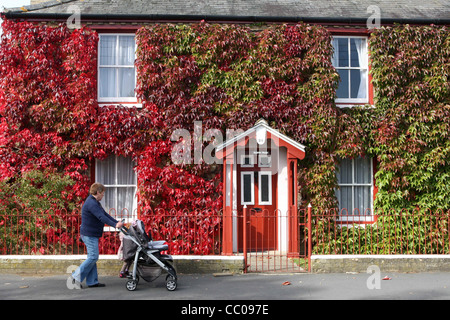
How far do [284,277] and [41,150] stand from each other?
23.2 ft

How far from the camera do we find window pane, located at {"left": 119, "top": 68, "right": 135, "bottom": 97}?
1243 centimetres

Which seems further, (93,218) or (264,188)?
(264,188)

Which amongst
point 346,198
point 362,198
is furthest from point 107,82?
point 362,198

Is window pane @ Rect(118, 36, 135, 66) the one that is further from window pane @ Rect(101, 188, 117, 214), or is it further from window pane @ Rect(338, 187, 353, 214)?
window pane @ Rect(338, 187, 353, 214)

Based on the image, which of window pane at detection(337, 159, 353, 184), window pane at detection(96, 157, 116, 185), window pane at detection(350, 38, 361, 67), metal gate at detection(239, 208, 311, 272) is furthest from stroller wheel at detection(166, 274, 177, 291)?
window pane at detection(350, 38, 361, 67)

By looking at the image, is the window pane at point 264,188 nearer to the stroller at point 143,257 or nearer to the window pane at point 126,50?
the window pane at point 126,50

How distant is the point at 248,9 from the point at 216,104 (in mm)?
2968

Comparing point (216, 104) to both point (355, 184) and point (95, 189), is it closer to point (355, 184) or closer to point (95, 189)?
point (355, 184)

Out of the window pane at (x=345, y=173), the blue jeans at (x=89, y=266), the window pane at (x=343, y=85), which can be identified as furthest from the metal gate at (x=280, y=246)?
the window pane at (x=343, y=85)

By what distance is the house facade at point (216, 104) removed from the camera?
11.8m

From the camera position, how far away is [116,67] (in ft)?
40.9

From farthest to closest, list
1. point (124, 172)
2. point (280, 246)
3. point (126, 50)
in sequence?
point (126, 50), point (124, 172), point (280, 246)

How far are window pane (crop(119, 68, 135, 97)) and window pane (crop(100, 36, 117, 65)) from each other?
384 millimetres

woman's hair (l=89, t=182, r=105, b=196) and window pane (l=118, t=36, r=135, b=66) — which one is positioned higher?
window pane (l=118, t=36, r=135, b=66)
